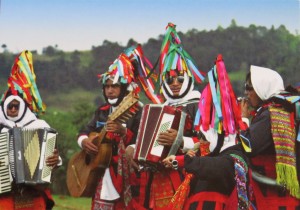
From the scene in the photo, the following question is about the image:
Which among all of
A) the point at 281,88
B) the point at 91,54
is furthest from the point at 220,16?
the point at 281,88

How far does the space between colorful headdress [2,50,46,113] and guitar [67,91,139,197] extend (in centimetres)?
67

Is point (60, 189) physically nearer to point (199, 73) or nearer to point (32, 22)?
point (199, 73)

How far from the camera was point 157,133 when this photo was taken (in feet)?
24.1

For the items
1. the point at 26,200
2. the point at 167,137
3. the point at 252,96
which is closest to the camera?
the point at 252,96

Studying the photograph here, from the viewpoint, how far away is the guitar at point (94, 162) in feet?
27.3

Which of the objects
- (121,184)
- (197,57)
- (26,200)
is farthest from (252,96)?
(197,57)

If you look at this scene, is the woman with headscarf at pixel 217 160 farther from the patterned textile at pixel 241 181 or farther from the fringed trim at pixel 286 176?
the fringed trim at pixel 286 176

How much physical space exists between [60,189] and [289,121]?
34.1 ft

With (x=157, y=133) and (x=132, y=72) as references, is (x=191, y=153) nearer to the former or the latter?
(x=157, y=133)

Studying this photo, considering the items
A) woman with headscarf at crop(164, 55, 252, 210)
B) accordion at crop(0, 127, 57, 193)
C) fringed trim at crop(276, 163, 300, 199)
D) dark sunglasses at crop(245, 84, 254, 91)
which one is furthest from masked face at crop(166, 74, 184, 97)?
fringed trim at crop(276, 163, 300, 199)

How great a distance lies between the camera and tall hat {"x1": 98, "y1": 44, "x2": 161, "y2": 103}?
29.4 ft

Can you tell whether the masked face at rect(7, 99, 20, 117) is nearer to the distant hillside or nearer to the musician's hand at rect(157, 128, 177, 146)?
the musician's hand at rect(157, 128, 177, 146)

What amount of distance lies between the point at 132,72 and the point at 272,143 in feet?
9.77

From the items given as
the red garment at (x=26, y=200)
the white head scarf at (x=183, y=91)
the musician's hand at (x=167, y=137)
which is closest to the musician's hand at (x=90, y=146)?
the red garment at (x=26, y=200)
